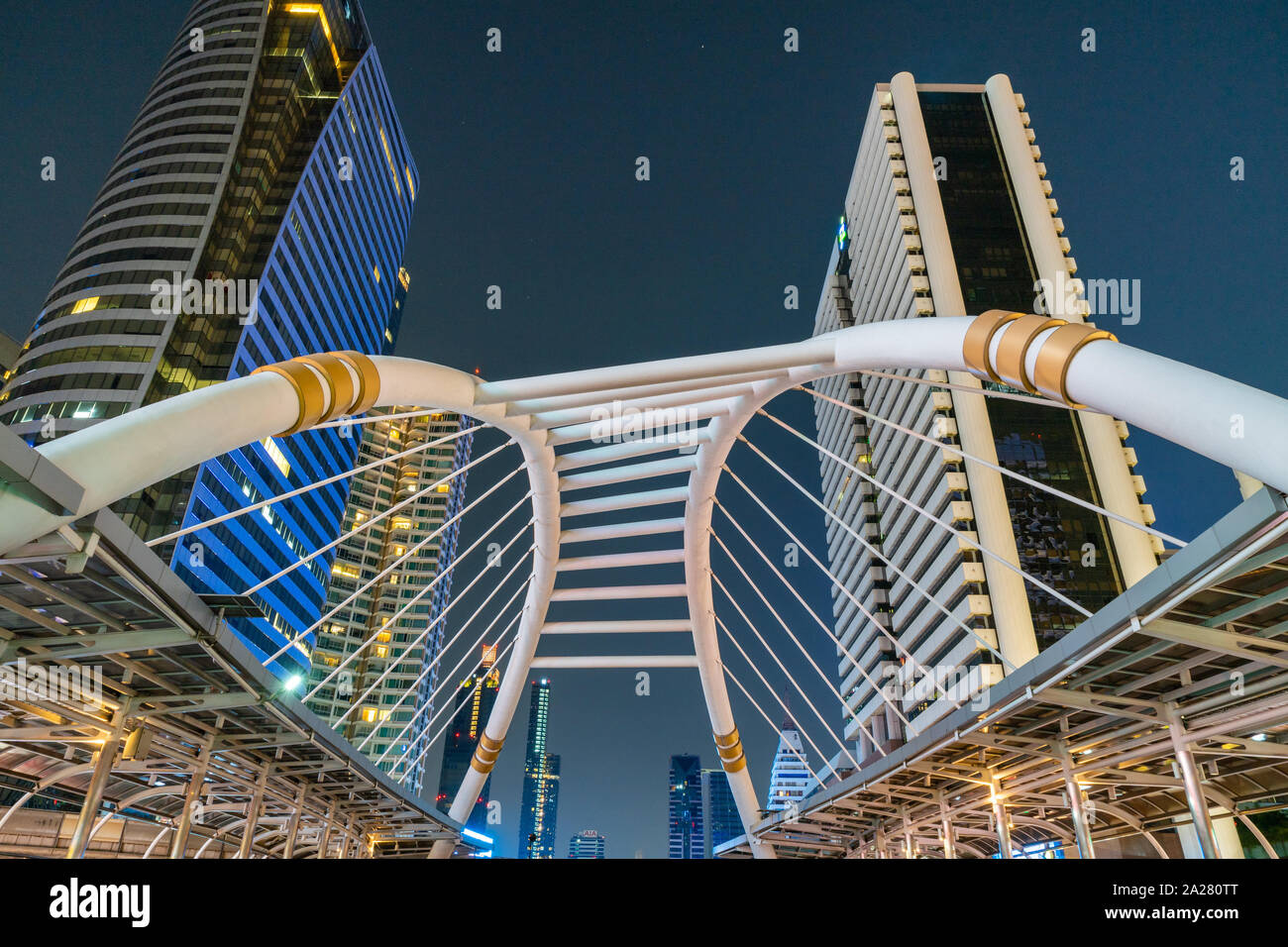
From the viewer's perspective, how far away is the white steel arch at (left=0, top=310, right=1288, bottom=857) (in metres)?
7.36

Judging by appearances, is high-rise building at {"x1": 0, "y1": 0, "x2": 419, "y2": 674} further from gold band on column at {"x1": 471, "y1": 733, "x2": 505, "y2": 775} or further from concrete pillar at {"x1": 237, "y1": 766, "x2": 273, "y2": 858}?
concrete pillar at {"x1": 237, "y1": 766, "x2": 273, "y2": 858}

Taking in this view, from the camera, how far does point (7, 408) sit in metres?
67.3

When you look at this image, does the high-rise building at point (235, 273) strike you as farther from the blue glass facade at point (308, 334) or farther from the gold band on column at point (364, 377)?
the gold band on column at point (364, 377)

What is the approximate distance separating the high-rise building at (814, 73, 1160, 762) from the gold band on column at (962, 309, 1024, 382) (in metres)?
39.7

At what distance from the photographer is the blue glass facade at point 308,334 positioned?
7169cm

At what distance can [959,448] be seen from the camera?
5684 centimetres

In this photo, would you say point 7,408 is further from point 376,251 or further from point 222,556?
point 376,251

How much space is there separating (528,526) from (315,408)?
46.0ft

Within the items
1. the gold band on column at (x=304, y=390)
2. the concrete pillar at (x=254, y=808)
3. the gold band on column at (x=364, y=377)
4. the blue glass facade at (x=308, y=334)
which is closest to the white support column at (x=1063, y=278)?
the gold band on column at (x=364, y=377)

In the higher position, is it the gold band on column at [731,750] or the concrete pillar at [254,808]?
the gold band on column at [731,750]

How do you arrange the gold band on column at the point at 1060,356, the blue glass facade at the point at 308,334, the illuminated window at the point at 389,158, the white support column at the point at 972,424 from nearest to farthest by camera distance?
the gold band on column at the point at 1060,356 → the white support column at the point at 972,424 → the blue glass facade at the point at 308,334 → the illuminated window at the point at 389,158

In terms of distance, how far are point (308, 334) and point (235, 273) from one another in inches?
434

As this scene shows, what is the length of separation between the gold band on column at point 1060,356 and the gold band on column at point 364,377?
9043mm
